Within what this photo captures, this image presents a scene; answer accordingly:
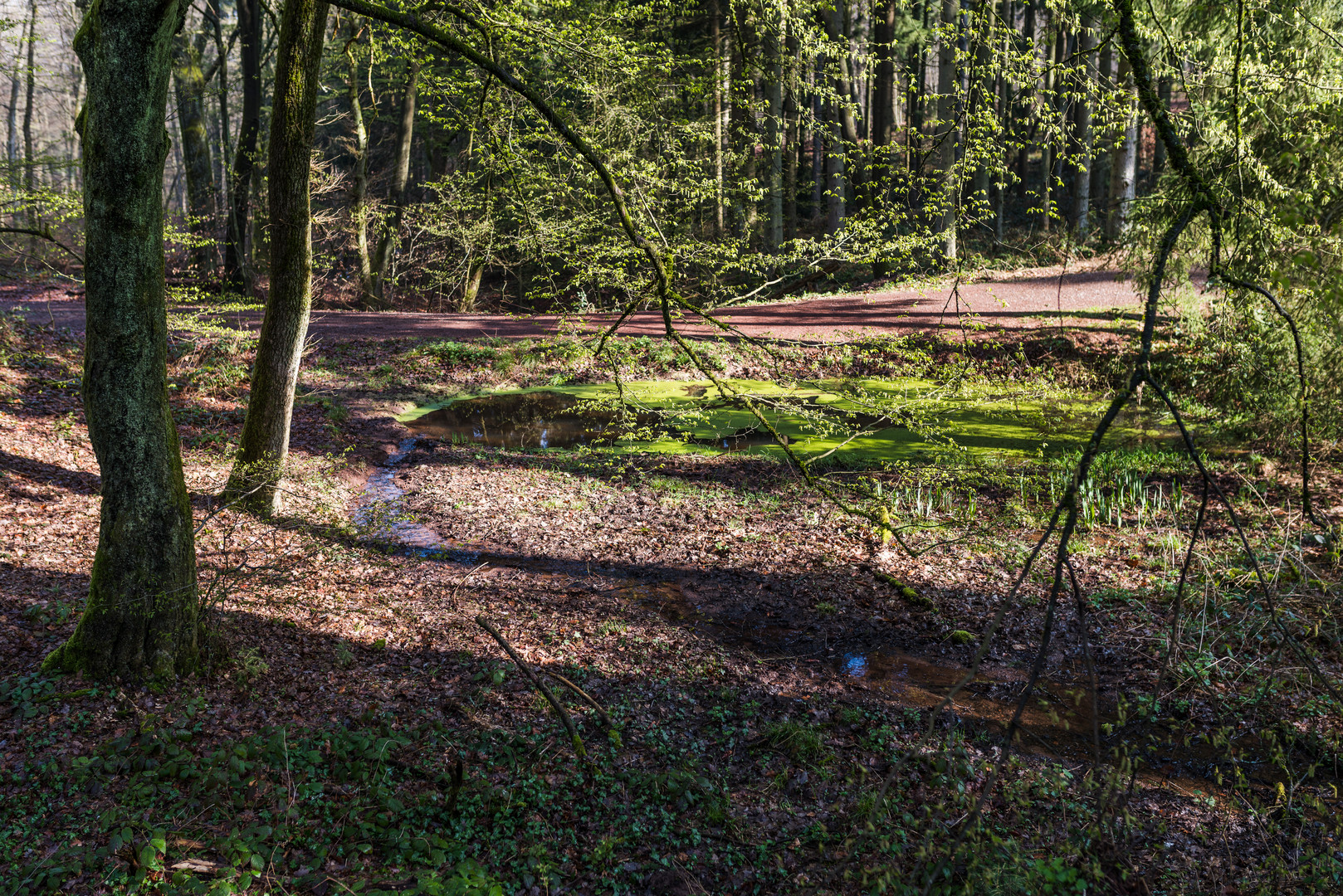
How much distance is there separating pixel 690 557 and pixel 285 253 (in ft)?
15.8

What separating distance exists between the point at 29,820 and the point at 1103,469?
10.3 meters

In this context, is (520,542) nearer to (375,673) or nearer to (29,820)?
(375,673)

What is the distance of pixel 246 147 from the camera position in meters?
16.2

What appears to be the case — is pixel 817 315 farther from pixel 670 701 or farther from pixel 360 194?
pixel 670 701

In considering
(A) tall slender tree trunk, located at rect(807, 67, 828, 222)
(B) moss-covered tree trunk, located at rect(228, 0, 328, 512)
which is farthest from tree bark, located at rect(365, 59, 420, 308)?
(A) tall slender tree trunk, located at rect(807, 67, 828, 222)

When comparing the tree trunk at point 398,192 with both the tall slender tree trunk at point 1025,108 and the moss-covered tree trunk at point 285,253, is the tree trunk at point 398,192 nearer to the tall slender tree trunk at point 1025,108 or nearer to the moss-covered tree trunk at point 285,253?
the moss-covered tree trunk at point 285,253

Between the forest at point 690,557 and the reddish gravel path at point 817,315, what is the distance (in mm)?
3474

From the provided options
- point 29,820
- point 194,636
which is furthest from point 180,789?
point 194,636

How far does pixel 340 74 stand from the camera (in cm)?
1898

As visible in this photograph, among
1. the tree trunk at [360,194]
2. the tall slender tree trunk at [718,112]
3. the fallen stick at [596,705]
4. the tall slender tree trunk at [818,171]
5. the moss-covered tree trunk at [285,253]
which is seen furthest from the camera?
the tall slender tree trunk at [818,171]

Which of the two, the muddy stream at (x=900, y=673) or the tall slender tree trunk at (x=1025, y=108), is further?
the muddy stream at (x=900, y=673)

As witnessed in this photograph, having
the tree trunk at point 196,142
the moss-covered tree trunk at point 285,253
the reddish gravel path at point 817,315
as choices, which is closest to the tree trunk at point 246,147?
the reddish gravel path at point 817,315

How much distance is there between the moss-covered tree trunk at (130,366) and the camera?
12.5 ft

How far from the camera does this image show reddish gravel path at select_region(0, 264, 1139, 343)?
50.0 feet
